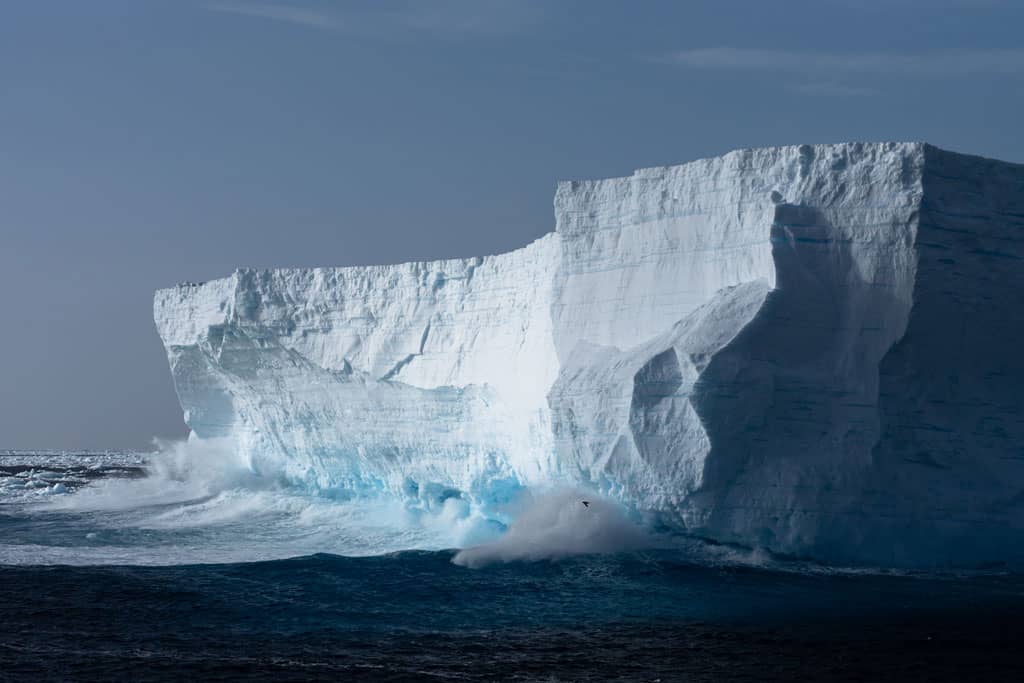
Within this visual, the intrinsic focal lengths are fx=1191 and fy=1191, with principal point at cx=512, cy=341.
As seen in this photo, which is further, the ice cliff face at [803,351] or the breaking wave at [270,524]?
the breaking wave at [270,524]

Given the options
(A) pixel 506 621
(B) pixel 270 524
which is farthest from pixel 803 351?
(B) pixel 270 524

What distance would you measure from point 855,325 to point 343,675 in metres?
8.63

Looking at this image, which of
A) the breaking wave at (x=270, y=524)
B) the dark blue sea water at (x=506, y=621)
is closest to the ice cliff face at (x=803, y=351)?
the breaking wave at (x=270, y=524)

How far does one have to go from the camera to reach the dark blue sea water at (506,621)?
11.9 m

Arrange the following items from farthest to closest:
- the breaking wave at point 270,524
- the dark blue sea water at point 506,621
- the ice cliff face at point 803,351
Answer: the breaking wave at point 270,524, the ice cliff face at point 803,351, the dark blue sea water at point 506,621

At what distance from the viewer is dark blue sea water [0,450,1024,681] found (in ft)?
38.9

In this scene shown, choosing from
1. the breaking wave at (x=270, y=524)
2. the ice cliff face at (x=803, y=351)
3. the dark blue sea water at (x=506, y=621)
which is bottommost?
the dark blue sea water at (x=506, y=621)

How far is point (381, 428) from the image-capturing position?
913 inches

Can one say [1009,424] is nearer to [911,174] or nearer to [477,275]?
[911,174]

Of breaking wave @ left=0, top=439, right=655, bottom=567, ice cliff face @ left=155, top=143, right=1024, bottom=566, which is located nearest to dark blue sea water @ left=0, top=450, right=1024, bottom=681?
breaking wave @ left=0, top=439, right=655, bottom=567

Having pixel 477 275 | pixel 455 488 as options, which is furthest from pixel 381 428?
pixel 477 275

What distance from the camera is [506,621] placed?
14.2 meters

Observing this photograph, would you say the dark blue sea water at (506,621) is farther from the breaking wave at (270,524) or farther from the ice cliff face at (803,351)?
the ice cliff face at (803,351)

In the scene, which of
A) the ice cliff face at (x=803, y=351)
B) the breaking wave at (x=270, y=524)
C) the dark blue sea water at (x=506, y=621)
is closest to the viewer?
the dark blue sea water at (x=506, y=621)
